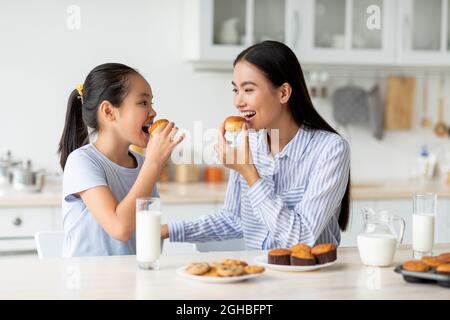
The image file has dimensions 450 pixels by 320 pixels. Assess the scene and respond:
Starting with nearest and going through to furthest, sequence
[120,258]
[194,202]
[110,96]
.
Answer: [120,258]
[110,96]
[194,202]

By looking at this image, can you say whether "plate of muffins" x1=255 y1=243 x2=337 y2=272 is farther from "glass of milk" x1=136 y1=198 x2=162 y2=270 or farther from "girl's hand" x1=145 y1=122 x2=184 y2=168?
"girl's hand" x1=145 y1=122 x2=184 y2=168

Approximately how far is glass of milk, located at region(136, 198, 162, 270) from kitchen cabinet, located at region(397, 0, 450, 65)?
253 cm

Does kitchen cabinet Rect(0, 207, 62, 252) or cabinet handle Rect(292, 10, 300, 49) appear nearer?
kitchen cabinet Rect(0, 207, 62, 252)

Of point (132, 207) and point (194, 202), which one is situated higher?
point (132, 207)

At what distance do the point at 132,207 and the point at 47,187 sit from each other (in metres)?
1.82

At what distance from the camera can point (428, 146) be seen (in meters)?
4.34

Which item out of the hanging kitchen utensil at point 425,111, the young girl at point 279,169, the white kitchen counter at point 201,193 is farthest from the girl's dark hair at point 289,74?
the hanging kitchen utensil at point 425,111

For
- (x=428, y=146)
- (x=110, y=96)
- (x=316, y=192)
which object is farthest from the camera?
(x=428, y=146)

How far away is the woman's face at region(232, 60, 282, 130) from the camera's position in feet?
7.11

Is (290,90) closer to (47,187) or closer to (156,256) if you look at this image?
(156,256)

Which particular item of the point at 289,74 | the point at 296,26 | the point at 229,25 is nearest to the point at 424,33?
the point at 296,26

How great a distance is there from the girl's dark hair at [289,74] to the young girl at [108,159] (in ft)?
1.03

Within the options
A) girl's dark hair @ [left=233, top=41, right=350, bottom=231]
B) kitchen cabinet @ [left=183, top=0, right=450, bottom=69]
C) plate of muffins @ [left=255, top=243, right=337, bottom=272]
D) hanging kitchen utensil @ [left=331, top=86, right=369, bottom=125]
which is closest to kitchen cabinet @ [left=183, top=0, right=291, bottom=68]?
kitchen cabinet @ [left=183, top=0, right=450, bottom=69]

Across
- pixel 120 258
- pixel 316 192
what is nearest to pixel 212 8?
pixel 316 192
